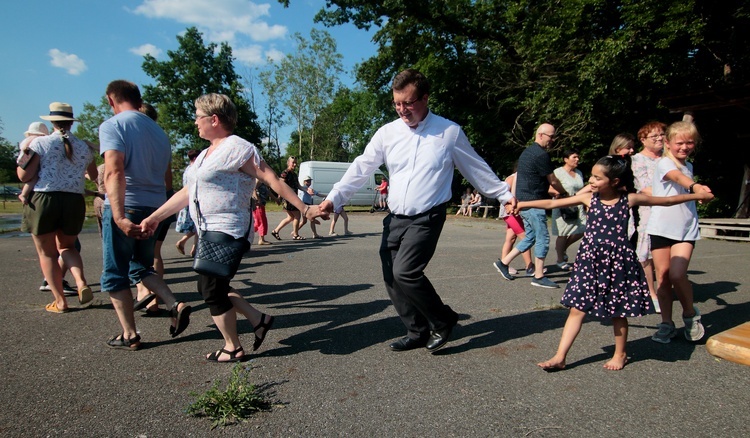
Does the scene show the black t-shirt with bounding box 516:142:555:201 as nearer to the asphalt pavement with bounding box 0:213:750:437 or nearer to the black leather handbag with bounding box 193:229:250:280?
the asphalt pavement with bounding box 0:213:750:437

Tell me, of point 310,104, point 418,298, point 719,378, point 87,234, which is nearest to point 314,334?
point 418,298

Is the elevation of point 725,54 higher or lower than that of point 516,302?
higher

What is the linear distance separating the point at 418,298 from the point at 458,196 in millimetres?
26911

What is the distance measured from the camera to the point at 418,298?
350 centimetres

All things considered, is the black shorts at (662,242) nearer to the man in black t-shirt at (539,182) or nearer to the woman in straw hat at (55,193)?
the man in black t-shirt at (539,182)

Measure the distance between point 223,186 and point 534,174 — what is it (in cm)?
370

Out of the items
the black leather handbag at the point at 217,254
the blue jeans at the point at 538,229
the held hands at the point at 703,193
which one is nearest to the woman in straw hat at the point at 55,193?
the black leather handbag at the point at 217,254

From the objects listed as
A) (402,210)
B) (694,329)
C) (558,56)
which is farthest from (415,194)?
(558,56)

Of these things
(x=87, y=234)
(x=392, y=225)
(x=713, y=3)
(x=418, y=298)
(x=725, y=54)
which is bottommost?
(x=87, y=234)

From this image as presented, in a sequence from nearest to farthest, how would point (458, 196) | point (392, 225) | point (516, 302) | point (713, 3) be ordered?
point (392, 225) → point (516, 302) → point (713, 3) → point (458, 196)

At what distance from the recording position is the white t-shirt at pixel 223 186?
3234 mm

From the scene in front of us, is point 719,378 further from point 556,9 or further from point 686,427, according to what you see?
point 556,9

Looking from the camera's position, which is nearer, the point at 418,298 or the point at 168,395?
the point at 168,395

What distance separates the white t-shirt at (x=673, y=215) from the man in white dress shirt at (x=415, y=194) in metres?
1.38
